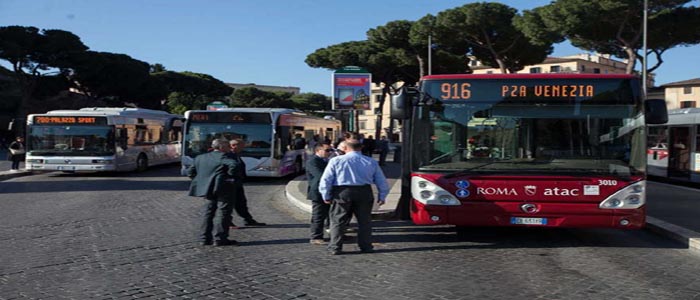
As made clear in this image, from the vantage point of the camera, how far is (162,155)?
23594mm

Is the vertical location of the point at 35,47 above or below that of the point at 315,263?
above

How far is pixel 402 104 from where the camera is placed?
24.2ft

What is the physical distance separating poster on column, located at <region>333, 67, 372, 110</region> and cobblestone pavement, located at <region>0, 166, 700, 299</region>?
525cm

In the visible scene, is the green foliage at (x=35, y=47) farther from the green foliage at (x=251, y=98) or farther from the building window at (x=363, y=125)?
the building window at (x=363, y=125)

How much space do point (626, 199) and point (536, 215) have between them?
3.48 ft

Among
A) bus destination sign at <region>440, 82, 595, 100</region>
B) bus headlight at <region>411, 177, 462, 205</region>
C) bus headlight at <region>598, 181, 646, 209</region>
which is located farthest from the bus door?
bus headlight at <region>411, 177, 462, 205</region>

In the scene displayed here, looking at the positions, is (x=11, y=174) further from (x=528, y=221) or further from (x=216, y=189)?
(x=528, y=221)

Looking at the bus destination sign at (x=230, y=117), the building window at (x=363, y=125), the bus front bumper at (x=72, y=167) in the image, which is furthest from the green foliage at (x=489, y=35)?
the building window at (x=363, y=125)

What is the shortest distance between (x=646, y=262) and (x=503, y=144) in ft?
6.90

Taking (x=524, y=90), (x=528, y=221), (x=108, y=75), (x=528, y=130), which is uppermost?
(x=108, y=75)

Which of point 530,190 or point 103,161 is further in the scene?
point 103,161

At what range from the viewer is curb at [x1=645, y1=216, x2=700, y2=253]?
756 centimetres

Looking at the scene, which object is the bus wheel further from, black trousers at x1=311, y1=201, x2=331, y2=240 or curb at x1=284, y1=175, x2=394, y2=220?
black trousers at x1=311, y1=201, x2=331, y2=240

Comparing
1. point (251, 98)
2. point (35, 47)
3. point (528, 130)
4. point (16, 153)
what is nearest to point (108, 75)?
point (35, 47)
